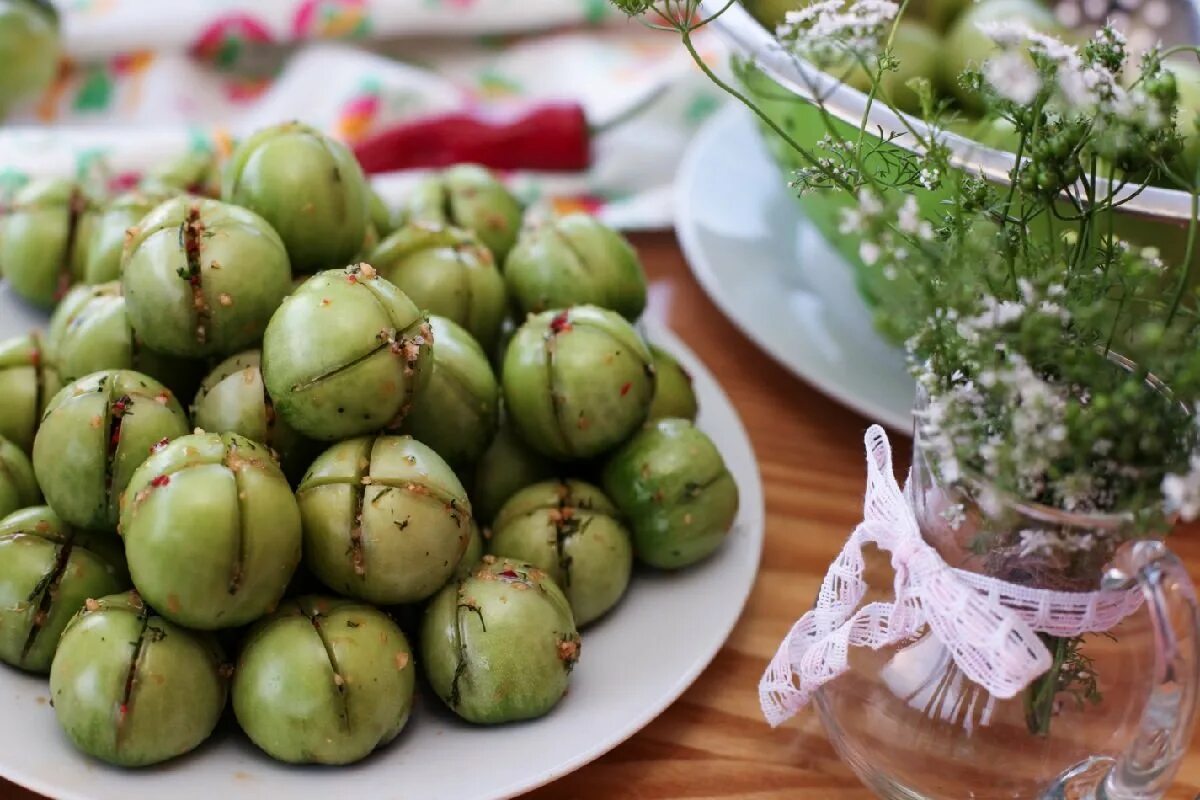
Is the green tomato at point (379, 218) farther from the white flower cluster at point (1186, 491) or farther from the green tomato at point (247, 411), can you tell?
the white flower cluster at point (1186, 491)

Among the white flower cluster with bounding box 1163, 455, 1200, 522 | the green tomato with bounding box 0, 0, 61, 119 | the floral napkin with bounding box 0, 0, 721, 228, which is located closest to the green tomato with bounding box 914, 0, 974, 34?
the floral napkin with bounding box 0, 0, 721, 228

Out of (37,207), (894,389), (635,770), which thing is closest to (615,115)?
(894,389)

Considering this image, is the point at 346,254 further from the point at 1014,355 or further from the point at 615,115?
the point at 615,115

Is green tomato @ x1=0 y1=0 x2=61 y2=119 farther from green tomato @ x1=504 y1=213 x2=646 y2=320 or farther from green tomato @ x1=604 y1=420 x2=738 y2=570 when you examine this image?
green tomato @ x1=604 y1=420 x2=738 y2=570

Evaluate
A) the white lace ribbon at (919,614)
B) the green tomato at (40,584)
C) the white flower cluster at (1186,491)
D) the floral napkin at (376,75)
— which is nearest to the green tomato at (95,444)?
the green tomato at (40,584)

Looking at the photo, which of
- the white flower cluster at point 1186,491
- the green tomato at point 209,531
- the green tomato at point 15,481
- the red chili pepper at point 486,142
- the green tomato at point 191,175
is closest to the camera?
the white flower cluster at point 1186,491

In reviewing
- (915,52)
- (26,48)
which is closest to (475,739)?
(915,52)
